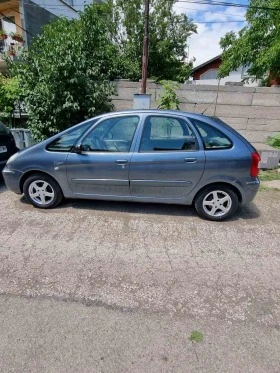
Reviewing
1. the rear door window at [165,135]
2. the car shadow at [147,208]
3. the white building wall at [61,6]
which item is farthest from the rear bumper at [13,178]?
the white building wall at [61,6]

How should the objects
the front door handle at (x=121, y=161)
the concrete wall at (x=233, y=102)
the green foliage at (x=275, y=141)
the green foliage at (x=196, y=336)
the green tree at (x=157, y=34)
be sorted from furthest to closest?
the green tree at (x=157, y=34) < the concrete wall at (x=233, y=102) < the green foliage at (x=275, y=141) < the front door handle at (x=121, y=161) < the green foliage at (x=196, y=336)

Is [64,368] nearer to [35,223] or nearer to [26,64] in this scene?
[35,223]

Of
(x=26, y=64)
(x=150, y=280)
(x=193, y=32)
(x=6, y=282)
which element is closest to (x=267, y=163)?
(x=150, y=280)

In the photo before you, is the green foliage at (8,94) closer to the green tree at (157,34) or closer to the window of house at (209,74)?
the green tree at (157,34)

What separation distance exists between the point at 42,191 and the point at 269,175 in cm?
486

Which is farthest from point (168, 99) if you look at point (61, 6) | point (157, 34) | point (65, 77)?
point (61, 6)

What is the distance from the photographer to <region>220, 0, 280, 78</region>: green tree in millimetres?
7566

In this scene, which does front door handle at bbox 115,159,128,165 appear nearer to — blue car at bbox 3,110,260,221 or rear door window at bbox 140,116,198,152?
blue car at bbox 3,110,260,221

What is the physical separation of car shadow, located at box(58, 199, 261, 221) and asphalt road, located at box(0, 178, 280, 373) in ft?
0.38

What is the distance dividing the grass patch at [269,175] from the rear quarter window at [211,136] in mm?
2590

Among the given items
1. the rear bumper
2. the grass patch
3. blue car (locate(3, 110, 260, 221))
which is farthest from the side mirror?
the grass patch

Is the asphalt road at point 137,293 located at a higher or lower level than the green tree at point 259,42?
lower

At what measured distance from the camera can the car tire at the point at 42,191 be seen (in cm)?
376

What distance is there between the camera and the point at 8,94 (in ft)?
22.6
